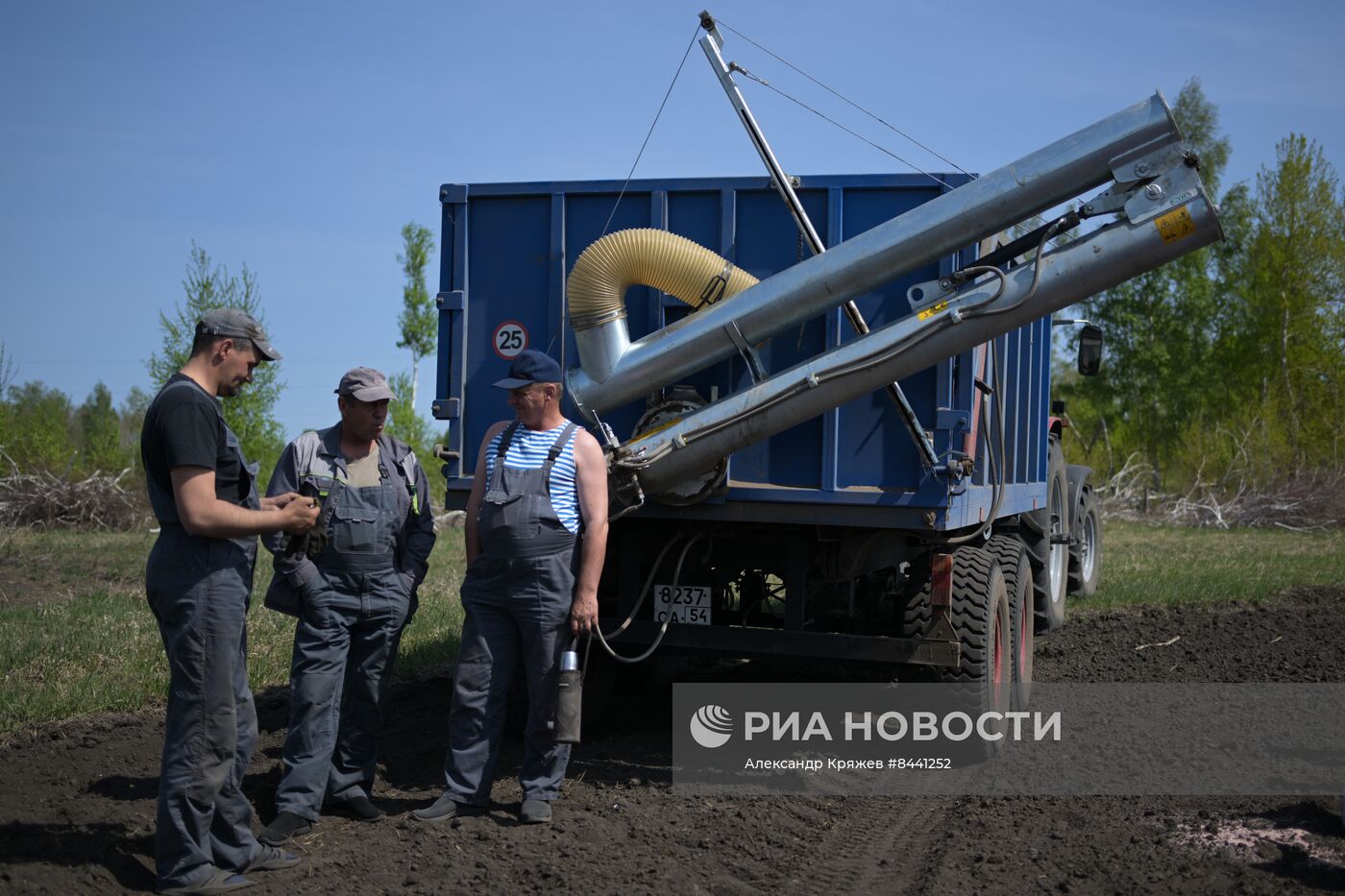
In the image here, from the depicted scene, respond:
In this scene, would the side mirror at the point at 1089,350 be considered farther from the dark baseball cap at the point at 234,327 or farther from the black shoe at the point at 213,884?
the black shoe at the point at 213,884

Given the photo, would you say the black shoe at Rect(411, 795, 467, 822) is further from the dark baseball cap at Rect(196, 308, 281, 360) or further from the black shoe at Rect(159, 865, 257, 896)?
the dark baseball cap at Rect(196, 308, 281, 360)

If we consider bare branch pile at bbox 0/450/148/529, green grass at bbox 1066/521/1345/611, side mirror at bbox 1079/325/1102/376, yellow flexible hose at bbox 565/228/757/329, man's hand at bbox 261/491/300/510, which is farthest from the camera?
bare branch pile at bbox 0/450/148/529

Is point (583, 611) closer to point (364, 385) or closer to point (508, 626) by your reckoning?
point (508, 626)

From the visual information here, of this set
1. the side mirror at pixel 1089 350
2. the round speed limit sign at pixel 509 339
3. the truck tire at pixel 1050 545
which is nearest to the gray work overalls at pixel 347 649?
the round speed limit sign at pixel 509 339

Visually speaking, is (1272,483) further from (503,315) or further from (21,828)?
(21,828)

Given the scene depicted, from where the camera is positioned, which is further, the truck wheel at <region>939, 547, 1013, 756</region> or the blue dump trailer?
the truck wheel at <region>939, 547, 1013, 756</region>

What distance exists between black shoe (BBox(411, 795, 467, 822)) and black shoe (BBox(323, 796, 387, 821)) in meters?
0.19

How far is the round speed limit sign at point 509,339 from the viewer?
6523 millimetres

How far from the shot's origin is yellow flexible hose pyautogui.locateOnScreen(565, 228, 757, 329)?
5.82 metres

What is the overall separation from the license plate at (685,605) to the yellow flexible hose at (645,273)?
1.53 metres

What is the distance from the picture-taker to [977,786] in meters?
5.90

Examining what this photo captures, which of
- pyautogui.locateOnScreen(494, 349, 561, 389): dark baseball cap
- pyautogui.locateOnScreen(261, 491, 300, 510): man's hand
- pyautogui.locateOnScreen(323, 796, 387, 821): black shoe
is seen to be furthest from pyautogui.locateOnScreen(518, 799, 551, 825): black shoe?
pyautogui.locateOnScreen(494, 349, 561, 389): dark baseball cap

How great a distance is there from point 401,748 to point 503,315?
7.93 ft

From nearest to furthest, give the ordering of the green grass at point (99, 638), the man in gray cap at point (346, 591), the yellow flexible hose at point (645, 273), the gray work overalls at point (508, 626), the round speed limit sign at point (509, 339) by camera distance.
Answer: the man in gray cap at point (346, 591) < the gray work overalls at point (508, 626) < the yellow flexible hose at point (645, 273) < the round speed limit sign at point (509, 339) < the green grass at point (99, 638)
